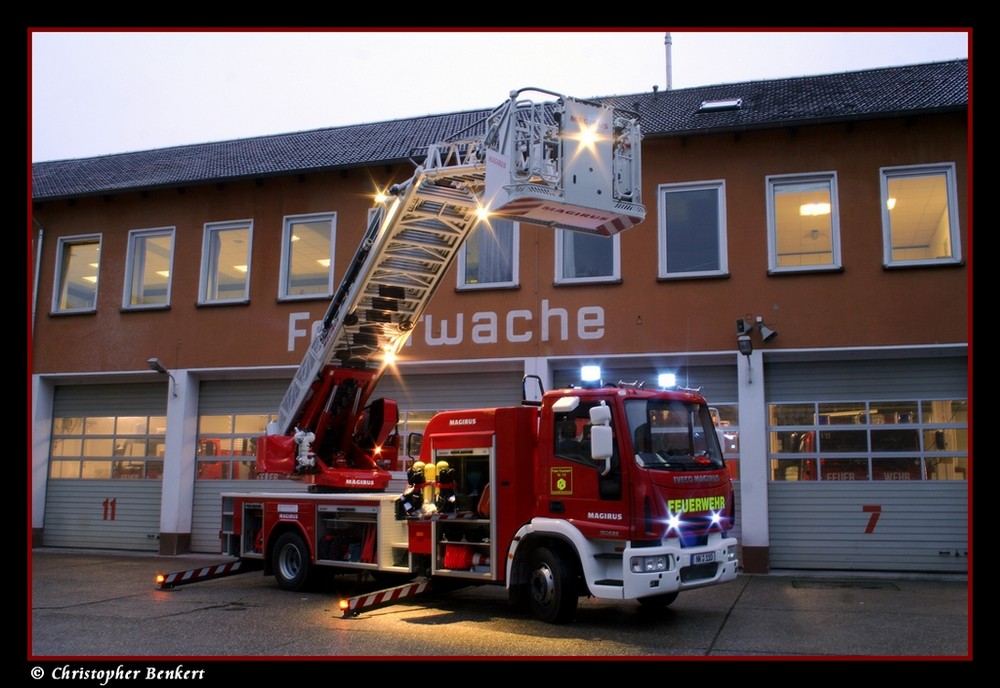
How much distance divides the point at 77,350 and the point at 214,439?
358cm

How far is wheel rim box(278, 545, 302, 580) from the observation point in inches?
477

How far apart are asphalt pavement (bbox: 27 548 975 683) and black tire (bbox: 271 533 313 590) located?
7.0 inches


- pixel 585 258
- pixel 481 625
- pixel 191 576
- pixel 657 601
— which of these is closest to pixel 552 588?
pixel 481 625

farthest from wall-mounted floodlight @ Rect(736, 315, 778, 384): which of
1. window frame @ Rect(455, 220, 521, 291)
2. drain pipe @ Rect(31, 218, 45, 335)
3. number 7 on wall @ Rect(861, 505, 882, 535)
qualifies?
drain pipe @ Rect(31, 218, 45, 335)

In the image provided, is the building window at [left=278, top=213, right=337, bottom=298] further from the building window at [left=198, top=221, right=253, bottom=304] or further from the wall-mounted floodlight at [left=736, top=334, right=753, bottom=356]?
the wall-mounted floodlight at [left=736, top=334, right=753, bottom=356]

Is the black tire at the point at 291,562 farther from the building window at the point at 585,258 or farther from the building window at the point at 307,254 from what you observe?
the building window at the point at 585,258

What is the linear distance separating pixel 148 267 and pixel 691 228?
10737mm

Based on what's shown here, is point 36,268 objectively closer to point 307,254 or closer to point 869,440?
point 307,254

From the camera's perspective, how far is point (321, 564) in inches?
453

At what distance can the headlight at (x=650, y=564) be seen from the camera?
8516 millimetres

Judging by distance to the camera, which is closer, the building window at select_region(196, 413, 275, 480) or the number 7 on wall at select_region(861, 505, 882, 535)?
the number 7 on wall at select_region(861, 505, 882, 535)

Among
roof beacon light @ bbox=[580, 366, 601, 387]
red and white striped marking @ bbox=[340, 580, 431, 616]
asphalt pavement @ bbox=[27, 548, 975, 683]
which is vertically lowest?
asphalt pavement @ bbox=[27, 548, 975, 683]

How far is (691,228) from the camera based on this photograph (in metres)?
14.8

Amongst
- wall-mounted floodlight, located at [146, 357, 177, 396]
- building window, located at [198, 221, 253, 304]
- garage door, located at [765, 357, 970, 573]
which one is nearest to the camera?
garage door, located at [765, 357, 970, 573]
